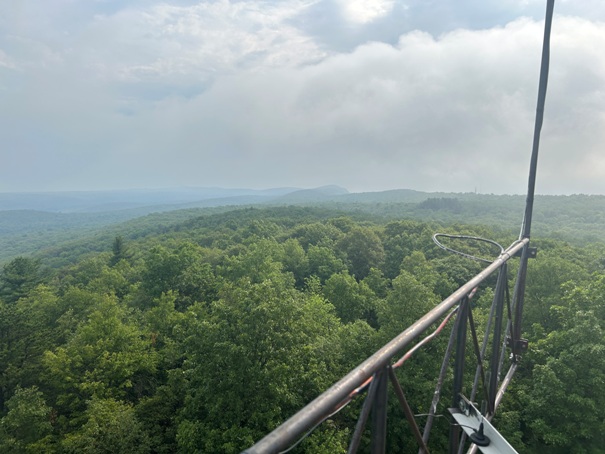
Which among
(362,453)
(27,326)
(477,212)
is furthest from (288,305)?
(477,212)

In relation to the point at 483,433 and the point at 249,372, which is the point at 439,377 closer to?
the point at 483,433

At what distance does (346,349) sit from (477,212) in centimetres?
16119

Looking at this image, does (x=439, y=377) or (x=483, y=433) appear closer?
(x=483, y=433)

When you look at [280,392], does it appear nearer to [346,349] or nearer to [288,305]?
[288,305]

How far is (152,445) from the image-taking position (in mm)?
16688

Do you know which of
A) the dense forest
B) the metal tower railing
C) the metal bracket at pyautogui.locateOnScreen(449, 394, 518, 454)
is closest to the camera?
the metal tower railing

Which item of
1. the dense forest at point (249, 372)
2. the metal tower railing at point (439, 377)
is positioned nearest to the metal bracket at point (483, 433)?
the metal tower railing at point (439, 377)

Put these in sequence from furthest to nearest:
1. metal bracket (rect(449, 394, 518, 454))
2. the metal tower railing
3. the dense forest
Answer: the dense forest < metal bracket (rect(449, 394, 518, 454)) < the metal tower railing

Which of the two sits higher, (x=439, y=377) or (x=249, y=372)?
(x=439, y=377)

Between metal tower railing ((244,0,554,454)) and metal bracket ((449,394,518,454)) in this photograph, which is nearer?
metal tower railing ((244,0,554,454))

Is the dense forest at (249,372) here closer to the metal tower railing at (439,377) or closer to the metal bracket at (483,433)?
the metal tower railing at (439,377)

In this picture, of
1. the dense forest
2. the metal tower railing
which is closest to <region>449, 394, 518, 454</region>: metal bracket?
the metal tower railing

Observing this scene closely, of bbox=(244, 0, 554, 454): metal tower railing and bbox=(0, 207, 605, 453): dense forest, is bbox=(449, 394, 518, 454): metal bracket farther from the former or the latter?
bbox=(0, 207, 605, 453): dense forest

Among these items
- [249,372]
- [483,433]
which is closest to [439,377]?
[483,433]
